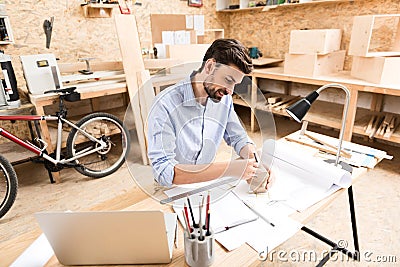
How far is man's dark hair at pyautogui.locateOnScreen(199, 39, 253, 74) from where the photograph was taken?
781mm

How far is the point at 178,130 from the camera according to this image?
34.1 inches

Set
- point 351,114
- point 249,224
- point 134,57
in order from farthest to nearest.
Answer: point 351,114, point 134,57, point 249,224

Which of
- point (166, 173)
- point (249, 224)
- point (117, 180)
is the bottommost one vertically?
point (117, 180)

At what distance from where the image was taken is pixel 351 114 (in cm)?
239

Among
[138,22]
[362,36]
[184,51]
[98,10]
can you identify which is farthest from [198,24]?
[362,36]

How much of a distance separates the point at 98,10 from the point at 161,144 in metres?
2.53

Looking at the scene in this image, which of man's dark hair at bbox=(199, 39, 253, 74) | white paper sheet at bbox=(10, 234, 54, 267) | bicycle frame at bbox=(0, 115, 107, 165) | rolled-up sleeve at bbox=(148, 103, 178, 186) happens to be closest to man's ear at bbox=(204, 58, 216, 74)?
man's dark hair at bbox=(199, 39, 253, 74)

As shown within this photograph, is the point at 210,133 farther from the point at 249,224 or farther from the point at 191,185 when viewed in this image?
the point at 249,224

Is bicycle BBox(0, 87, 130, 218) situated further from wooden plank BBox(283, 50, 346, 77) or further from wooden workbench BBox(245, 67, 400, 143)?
wooden plank BBox(283, 50, 346, 77)

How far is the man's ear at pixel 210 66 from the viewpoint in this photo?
2.56ft

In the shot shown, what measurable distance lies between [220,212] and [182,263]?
0.23 metres

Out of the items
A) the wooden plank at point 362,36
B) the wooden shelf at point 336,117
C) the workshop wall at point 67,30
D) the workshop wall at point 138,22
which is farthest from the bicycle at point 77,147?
the wooden plank at point 362,36

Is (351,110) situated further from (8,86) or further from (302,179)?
(8,86)

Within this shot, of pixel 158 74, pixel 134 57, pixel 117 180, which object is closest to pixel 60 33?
pixel 134 57
